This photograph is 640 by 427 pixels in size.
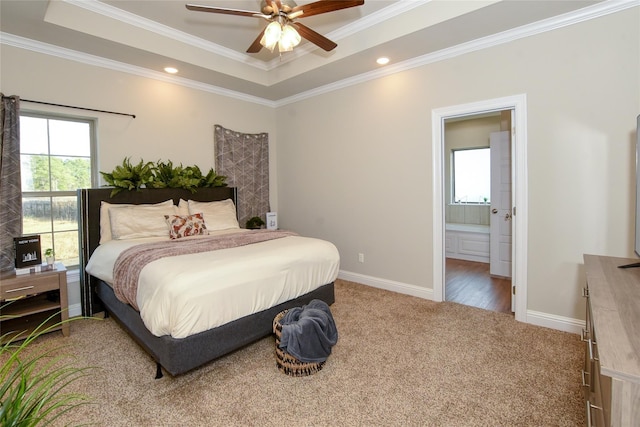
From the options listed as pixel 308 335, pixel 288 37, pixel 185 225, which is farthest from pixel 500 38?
pixel 185 225

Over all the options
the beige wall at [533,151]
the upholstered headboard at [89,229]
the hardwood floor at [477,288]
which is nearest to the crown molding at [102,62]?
the upholstered headboard at [89,229]

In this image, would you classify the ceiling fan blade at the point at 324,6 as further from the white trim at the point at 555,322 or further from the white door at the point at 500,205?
the white door at the point at 500,205

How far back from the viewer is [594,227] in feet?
8.88

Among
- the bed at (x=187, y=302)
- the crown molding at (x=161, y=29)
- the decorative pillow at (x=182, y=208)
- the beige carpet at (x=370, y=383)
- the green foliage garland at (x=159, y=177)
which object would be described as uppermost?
the crown molding at (x=161, y=29)

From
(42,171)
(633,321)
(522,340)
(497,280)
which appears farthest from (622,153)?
(42,171)

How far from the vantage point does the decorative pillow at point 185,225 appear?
3424mm

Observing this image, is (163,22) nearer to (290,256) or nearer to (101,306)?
(290,256)

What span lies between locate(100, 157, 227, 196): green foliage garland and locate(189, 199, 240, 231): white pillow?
0.28m

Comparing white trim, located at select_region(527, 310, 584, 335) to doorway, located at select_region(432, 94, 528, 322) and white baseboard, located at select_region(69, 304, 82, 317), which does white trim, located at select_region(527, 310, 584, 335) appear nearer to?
doorway, located at select_region(432, 94, 528, 322)

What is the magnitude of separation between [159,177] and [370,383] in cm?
323

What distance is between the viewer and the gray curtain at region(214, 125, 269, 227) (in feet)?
15.1

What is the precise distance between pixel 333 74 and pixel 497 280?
11.2 feet

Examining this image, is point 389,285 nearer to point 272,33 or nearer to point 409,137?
point 409,137

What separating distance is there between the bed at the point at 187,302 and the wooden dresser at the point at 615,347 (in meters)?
1.92
